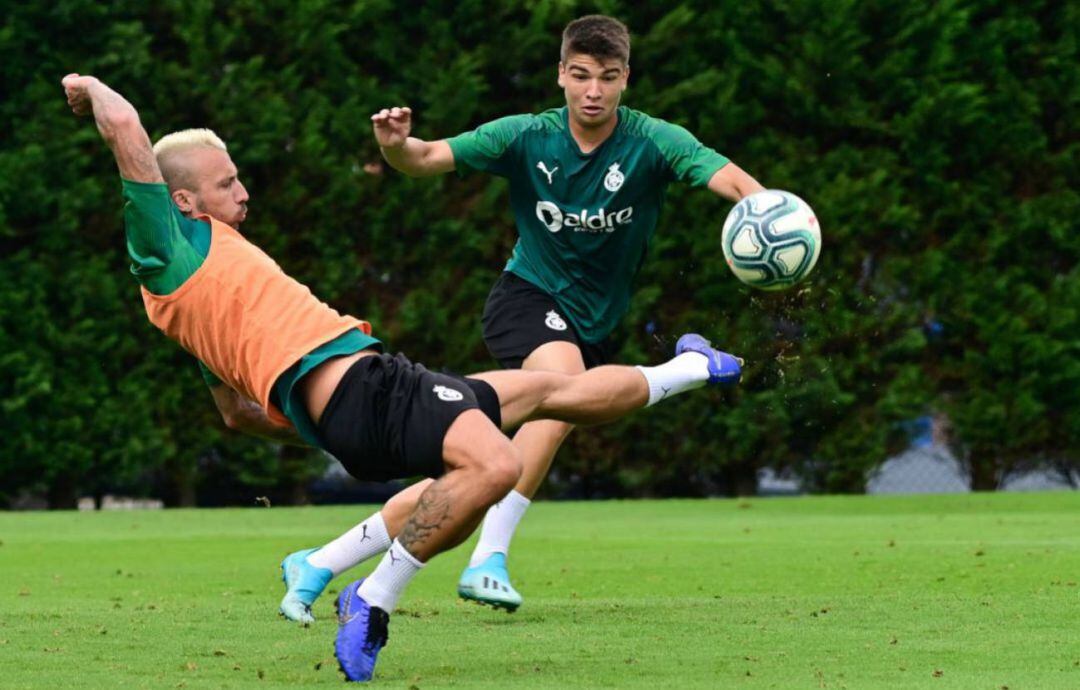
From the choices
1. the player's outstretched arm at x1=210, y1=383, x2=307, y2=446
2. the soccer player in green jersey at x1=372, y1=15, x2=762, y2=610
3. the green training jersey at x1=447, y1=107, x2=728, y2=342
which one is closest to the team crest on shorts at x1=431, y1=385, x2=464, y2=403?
the player's outstretched arm at x1=210, y1=383, x2=307, y2=446

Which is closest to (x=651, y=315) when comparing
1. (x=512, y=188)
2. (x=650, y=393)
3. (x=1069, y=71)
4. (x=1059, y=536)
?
(x=1069, y=71)

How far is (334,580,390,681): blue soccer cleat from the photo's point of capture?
4.84 metres

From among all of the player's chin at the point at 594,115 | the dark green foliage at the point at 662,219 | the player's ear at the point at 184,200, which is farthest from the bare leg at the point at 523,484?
the dark green foliage at the point at 662,219

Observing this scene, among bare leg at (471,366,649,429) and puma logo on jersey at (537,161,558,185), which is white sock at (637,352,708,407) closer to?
bare leg at (471,366,649,429)

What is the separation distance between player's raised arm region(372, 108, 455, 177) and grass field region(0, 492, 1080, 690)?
5.64 ft

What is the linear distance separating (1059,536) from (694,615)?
4420 mm

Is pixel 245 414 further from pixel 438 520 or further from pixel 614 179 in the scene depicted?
pixel 614 179

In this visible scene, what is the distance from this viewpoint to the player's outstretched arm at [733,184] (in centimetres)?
656

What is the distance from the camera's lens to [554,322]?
7145 mm

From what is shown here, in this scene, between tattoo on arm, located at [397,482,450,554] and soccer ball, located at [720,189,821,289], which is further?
soccer ball, located at [720,189,821,289]

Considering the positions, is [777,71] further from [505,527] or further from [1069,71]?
[505,527]

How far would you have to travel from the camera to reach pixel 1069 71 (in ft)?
49.0

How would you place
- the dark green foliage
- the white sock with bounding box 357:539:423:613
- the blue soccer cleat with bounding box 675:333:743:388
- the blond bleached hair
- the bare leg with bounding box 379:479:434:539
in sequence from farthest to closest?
the dark green foliage
the blue soccer cleat with bounding box 675:333:743:388
the bare leg with bounding box 379:479:434:539
the blond bleached hair
the white sock with bounding box 357:539:423:613

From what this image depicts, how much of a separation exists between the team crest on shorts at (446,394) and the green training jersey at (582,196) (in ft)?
6.94
